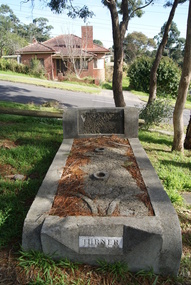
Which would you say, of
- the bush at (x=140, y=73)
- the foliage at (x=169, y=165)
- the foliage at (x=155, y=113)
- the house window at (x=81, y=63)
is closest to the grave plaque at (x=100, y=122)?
the foliage at (x=169, y=165)

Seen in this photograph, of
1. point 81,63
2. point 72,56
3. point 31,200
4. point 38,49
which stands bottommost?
point 31,200

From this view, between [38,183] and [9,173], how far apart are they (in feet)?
2.07

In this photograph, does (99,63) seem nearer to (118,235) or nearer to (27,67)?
(27,67)

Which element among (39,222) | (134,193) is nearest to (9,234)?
(39,222)

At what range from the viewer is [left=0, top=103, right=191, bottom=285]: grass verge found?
6.90ft

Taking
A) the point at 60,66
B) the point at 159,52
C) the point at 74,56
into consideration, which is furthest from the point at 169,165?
the point at 60,66

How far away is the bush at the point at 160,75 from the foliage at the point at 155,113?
10358 millimetres

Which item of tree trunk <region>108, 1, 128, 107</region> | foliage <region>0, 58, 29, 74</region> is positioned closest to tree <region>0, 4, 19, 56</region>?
foliage <region>0, 58, 29, 74</region>

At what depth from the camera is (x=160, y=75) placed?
66.2 feet

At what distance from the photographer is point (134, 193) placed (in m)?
2.76

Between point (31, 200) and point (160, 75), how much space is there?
19.1m

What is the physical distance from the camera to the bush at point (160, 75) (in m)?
20.1

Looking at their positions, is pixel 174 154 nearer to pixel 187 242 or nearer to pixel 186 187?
pixel 186 187

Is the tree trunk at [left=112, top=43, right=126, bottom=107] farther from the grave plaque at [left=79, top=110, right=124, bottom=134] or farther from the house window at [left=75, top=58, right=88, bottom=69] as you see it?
the house window at [left=75, top=58, right=88, bottom=69]
